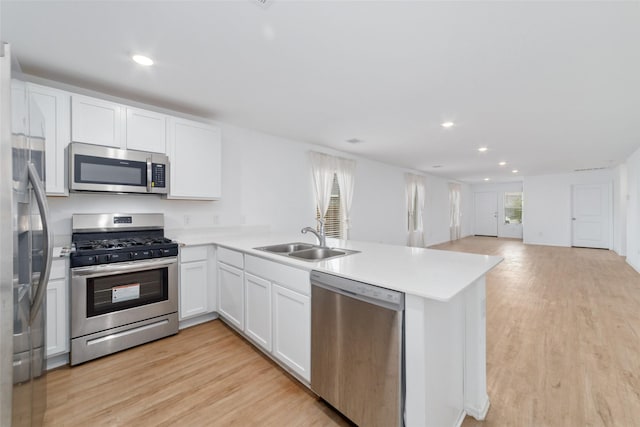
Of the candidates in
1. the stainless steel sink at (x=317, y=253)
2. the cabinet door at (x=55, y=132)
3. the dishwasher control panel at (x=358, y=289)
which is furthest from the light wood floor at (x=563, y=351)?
the cabinet door at (x=55, y=132)

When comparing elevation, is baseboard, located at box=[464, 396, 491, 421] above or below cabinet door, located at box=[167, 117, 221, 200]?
below

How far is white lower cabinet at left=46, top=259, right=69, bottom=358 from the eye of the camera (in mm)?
2035

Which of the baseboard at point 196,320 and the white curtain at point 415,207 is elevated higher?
the white curtain at point 415,207

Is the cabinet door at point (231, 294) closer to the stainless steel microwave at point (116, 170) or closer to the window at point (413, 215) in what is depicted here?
the stainless steel microwave at point (116, 170)

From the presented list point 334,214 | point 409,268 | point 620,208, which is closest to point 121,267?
point 409,268

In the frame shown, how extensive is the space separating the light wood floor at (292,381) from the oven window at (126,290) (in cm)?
42

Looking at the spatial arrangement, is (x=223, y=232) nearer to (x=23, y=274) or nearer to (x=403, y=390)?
(x=23, y=274)

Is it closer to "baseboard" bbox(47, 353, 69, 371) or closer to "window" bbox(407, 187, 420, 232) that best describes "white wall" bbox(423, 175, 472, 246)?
"window" bbox(407, 187, 420, 232)

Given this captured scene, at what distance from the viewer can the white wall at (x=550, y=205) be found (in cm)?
839

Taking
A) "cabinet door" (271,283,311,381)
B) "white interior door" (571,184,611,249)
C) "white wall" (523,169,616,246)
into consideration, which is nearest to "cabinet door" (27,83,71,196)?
"cabinet door" (271,283,311,381)

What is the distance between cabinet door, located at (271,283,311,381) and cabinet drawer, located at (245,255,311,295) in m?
0.05

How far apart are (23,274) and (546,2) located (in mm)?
2846

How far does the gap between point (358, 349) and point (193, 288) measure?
2.03 metres

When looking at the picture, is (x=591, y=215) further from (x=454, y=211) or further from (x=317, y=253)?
(x=317, y=253)
